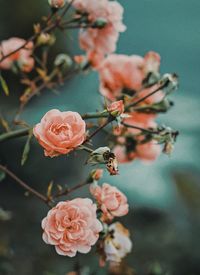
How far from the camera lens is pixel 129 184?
2.83m

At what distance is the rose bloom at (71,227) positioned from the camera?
0.74m

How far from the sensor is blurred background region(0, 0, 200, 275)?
190 cm

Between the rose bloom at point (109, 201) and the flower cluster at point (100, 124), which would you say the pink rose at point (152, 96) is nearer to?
the flower cluster at point (100, 124)

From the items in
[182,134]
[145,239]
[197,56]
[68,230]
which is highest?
[68,230]

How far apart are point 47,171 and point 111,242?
189 centimetres

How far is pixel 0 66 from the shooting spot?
3.60 feet

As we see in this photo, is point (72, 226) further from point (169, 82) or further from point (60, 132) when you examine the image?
point (169, 82)

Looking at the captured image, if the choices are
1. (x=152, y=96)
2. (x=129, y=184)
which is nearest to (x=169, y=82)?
(x=152, y=96)

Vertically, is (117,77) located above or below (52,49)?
above

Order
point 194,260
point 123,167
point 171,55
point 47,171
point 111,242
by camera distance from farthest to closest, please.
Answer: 1. point 171,55
2. point 123,167
3. point 47,171
4. point 194,260
5. point 111,242

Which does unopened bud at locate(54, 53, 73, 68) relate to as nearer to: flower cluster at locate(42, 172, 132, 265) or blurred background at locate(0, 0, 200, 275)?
blurred background at locate(0, 0, 200, 275)

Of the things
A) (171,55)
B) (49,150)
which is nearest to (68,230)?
(49,150)

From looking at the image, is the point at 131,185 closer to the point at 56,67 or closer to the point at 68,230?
the point at 56,67

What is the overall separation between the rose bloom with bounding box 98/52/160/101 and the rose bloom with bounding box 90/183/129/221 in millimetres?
249
